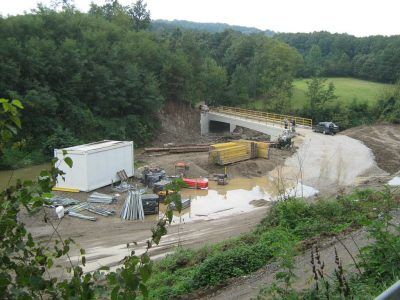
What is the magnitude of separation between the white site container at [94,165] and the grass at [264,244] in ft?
40.1

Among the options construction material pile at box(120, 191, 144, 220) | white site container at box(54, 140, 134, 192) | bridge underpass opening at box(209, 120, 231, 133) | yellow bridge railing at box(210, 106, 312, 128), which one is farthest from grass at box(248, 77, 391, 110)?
construction material pile at box(120, 191, 144, 220)

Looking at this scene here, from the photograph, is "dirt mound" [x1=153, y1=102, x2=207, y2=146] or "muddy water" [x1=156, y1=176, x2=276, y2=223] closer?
"muddy water" [x1=156, y1=176, x2=276, y2=223]

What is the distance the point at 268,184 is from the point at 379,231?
25.0 m

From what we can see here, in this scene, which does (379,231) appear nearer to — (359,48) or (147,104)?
(147,104)

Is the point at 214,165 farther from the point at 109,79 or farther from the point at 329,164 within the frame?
the point at 109,79

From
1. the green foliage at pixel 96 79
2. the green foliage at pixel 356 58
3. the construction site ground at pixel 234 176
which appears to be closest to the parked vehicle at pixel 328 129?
the construction site ground at pixel 234 176

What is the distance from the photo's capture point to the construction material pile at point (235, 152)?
3475 centimetres

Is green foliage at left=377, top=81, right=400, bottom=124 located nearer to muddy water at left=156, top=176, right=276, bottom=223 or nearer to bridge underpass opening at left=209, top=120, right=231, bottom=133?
bridge underpass opening at left=209, top=120, right=231, bottom=133

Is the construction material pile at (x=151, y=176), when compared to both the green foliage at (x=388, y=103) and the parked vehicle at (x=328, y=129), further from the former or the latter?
the green foliage at (x=388, y=103)

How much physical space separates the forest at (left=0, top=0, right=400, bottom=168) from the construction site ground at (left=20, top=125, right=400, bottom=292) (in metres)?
8.32

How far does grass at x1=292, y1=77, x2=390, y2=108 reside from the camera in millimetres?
70887

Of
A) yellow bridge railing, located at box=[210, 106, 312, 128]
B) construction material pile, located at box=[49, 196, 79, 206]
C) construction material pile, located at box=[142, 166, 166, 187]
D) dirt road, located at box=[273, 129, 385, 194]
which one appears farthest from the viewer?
yellow bridge railing, located at box=[210, 106, 312, 128]

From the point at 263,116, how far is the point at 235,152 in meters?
22.0

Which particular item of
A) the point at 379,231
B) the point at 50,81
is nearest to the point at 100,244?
the point at 379,231
